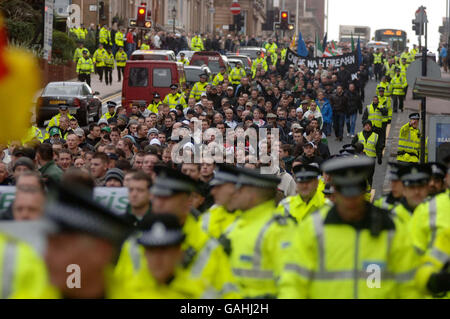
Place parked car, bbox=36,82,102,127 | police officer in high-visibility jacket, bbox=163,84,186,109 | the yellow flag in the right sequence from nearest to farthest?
the yellow flag
police officer in high-visibility jacket, bbox=163,84,186,109
parked car, bbox=36,82,102,127

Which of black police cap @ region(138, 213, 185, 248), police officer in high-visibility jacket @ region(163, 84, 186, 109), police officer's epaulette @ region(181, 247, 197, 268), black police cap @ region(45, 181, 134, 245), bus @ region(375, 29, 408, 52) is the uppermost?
bus @ region(375, 29, 408, 52)

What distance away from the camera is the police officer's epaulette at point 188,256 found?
5220mm

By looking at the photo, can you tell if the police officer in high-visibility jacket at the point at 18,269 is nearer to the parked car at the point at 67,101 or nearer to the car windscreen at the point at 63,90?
the parked car at the point at 67,101

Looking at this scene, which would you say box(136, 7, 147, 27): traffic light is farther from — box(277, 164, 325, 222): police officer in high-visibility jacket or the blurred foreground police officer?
the blurred foreground police officer

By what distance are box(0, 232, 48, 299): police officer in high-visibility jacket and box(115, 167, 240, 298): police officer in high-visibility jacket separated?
0.51 m

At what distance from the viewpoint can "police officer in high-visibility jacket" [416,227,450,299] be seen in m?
5.80

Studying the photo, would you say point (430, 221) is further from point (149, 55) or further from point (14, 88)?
point (149, 55)

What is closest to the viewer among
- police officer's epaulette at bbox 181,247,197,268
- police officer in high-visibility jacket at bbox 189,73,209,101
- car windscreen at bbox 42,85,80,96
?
police officer's epaulette at bbox 181,247,197,268

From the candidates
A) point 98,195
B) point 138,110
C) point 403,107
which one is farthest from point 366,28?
point 98,195

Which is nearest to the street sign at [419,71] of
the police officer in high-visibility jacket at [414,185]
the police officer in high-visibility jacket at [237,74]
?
the police officer in high-visibility jacket at [414,185]

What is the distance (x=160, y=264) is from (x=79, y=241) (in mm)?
951

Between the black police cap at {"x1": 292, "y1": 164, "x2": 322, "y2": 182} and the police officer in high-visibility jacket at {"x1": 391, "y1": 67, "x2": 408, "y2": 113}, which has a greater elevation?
the police officer in high-visibility jacket at {"x1": 391, "y1": 67, "x2": 408, "y2": 113}

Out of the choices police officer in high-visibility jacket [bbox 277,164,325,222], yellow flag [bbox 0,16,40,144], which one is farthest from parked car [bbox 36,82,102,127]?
yellow flag [bbox 0,16,40,144]

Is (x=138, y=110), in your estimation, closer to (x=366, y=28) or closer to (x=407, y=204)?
(x=407, y=204)
